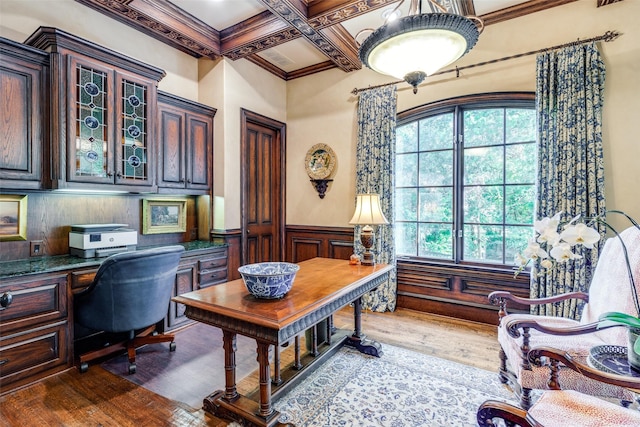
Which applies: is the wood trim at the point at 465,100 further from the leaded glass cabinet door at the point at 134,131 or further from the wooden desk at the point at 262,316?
the leaded glass cabinet door at the point at 134,131

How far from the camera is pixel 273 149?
476 centimetres

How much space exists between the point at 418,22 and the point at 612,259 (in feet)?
6.42

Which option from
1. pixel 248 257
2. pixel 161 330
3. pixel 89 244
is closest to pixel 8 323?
pixel 89 244

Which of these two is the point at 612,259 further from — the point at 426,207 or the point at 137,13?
the point at 137,13

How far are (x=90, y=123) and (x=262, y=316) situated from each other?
243 cm

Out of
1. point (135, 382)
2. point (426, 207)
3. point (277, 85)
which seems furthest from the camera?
point (277, 85)

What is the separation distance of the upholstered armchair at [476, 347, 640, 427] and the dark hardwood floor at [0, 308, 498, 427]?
130 cm

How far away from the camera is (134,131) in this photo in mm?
2992

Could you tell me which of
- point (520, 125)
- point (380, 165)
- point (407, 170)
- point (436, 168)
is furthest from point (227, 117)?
point (520, 125)

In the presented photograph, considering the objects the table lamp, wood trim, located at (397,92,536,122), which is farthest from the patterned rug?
wood trim, located at (397,92,536,122)

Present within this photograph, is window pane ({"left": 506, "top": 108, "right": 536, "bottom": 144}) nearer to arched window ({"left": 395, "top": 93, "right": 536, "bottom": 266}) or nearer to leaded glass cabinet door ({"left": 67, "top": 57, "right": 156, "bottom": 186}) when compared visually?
arched window ({"left": 395, "top": 93, "right": 536, "bottom": 266})

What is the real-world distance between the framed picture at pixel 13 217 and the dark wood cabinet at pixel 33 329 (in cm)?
62

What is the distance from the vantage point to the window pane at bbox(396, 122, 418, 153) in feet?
12.9

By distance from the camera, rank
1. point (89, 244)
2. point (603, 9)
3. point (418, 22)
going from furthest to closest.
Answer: point (603, 9) < point (89, 244) < point (418, 22)
